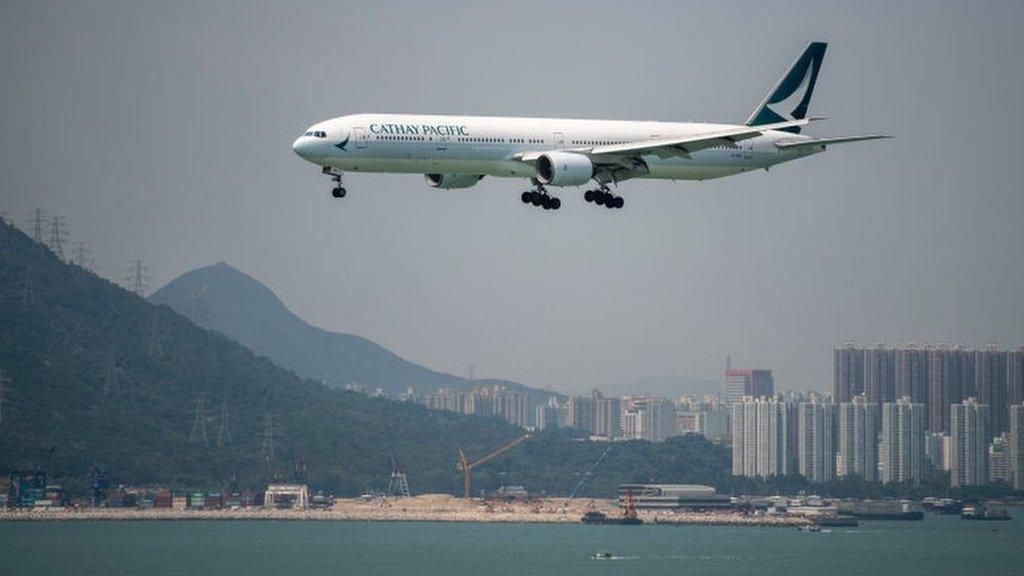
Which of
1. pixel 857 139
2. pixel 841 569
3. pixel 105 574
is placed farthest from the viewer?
pixel 841 569

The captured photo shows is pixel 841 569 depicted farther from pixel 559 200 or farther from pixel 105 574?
pixel 559 200

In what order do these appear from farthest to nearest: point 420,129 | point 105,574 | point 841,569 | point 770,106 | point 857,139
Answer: point 841,569
point 105,574
point 770,106
point 857,139
point 420,129

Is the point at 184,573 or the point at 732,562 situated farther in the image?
the point at 732,562

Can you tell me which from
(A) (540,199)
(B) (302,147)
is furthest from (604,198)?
(B) (302,147)

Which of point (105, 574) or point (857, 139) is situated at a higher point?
point (857, 139)

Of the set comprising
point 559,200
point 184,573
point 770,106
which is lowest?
point 184,573

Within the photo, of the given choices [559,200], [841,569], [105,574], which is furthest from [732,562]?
[559,200]

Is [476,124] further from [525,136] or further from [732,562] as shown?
[732,562]

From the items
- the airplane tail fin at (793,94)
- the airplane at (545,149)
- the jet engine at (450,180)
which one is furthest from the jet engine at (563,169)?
the airplane tail fin at (793,94)

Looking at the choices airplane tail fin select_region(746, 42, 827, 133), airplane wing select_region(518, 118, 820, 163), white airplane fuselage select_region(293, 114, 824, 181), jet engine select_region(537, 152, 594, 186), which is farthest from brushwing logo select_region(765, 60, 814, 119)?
jet engine select_region(537, 152, 594, 186)
